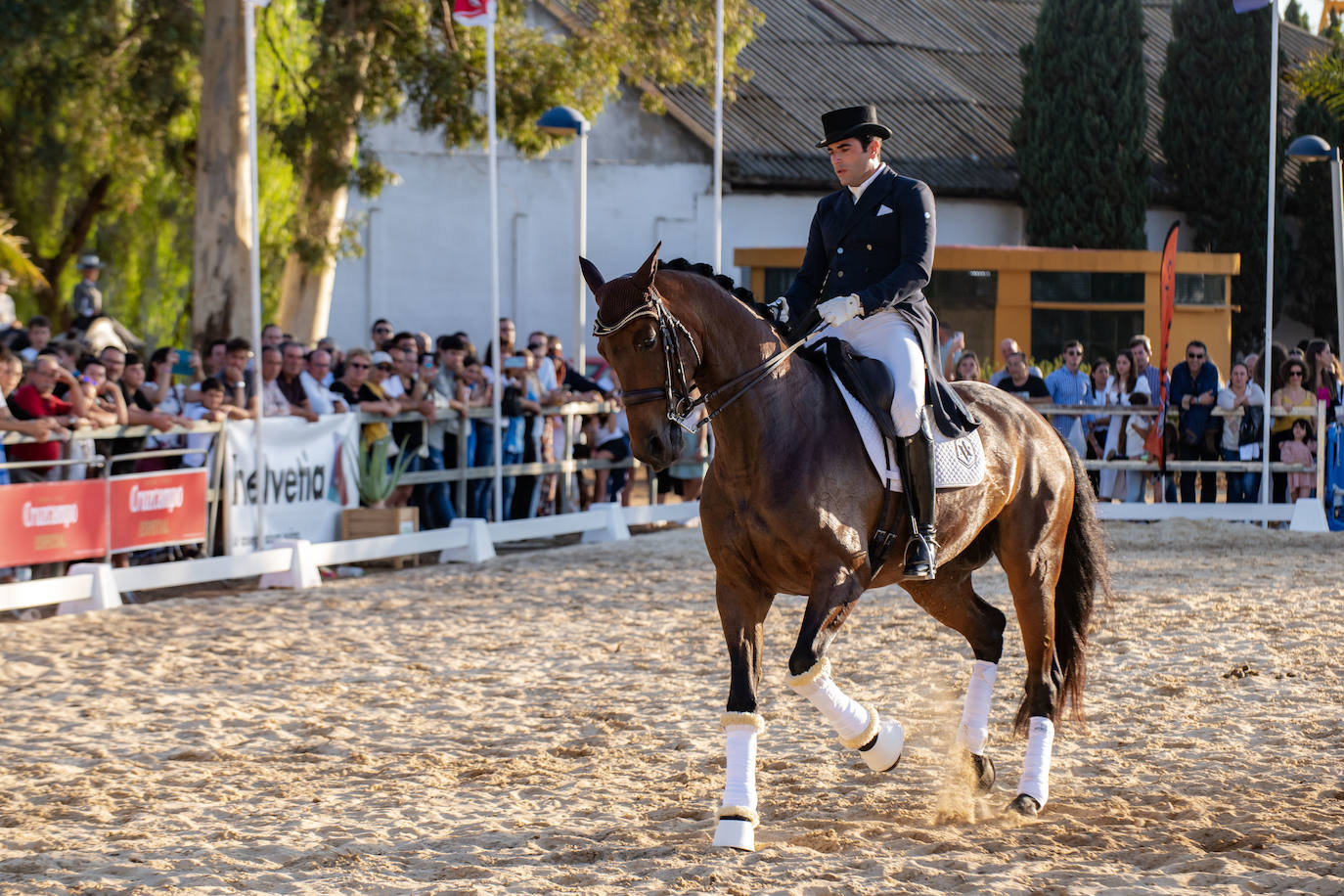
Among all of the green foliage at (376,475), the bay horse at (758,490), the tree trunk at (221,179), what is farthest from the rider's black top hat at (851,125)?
the tree trunk at (221,179)

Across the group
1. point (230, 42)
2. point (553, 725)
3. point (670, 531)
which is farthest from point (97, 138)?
point (553, 725)

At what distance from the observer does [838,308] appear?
18.6 feet

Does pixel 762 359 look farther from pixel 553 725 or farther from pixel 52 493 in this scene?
pixel 52 493

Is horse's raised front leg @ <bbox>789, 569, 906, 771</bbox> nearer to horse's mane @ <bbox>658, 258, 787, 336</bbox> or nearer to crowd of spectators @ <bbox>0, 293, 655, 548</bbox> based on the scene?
horse's mane @ <bbox>658, 258, 787, 336</bbox>

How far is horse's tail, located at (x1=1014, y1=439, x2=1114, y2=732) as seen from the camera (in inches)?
266

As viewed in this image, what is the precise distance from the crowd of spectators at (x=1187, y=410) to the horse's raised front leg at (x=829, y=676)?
981 centimetres

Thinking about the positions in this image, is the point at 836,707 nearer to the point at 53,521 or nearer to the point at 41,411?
the point at 53,521

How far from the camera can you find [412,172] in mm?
29047

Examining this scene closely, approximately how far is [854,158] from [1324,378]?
11238 mm

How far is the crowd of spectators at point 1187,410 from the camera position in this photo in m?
15.7

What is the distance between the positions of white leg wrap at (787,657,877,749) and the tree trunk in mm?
12763

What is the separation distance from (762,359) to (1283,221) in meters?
28.7

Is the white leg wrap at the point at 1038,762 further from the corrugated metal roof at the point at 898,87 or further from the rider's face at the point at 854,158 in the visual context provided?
the corrugated metal roof at the point at 898,87

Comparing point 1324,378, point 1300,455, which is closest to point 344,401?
point 1300,455
